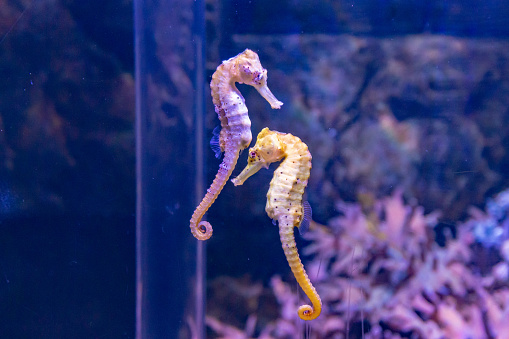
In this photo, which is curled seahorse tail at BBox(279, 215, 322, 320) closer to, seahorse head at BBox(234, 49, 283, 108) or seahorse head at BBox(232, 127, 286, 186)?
seahorse head at BBox(232, 127, 286, 186)

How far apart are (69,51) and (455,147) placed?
1937 mm

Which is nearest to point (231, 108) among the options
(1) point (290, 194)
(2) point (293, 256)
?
(1) point (290, 194)

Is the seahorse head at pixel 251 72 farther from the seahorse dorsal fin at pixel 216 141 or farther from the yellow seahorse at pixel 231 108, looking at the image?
the seahorse dorsal fin at pixel 216 141

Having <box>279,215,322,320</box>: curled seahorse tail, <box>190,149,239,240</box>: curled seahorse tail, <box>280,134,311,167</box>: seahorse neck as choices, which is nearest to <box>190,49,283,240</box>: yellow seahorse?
<box>190,149,239,240</box>: curled seahorse tail

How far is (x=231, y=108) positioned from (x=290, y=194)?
1.36 feet

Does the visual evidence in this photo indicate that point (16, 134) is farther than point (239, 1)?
Yes

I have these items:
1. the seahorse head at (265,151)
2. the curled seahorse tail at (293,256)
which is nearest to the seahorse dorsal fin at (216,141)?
the seahorse head at (265,151)

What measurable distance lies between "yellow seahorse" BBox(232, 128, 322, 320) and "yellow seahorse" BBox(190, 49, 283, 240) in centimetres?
9

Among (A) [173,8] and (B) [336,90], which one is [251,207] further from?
(A) [173,8]

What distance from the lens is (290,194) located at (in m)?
1.44

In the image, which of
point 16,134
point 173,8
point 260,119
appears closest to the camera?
point 173,8

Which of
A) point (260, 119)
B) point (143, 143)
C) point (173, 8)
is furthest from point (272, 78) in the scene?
point (143, 143)

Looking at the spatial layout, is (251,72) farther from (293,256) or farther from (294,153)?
(293,256)

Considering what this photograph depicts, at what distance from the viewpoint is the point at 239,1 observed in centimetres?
171
